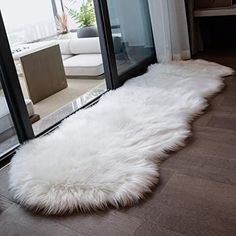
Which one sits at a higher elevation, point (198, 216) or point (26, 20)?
point (26, 20)

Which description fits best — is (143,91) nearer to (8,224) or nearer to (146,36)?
(146,36)

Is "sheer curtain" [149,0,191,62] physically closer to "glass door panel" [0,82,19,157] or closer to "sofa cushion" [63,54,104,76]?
"sofa cushion" [63,54,104,76]

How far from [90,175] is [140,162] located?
0.32 meters

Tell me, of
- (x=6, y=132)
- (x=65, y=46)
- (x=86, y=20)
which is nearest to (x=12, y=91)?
Answer: (x=6, y=132)

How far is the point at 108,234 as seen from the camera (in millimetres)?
1472

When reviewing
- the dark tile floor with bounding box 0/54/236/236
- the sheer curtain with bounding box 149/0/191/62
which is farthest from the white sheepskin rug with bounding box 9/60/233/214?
the sheer curtain with bounding box 149/0/191/62

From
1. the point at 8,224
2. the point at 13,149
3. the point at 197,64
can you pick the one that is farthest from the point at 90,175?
the point at 197,64

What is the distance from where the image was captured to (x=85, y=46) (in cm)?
441

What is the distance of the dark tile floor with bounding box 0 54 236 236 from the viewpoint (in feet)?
4.80

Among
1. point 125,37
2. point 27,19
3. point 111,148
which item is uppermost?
point 27,19

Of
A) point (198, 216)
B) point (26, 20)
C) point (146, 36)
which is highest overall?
point (26, 20)

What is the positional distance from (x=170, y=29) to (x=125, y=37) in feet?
2.02

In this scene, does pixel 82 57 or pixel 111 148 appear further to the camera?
pixel 82 57

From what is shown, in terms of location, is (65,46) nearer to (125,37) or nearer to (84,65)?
(84,65)
